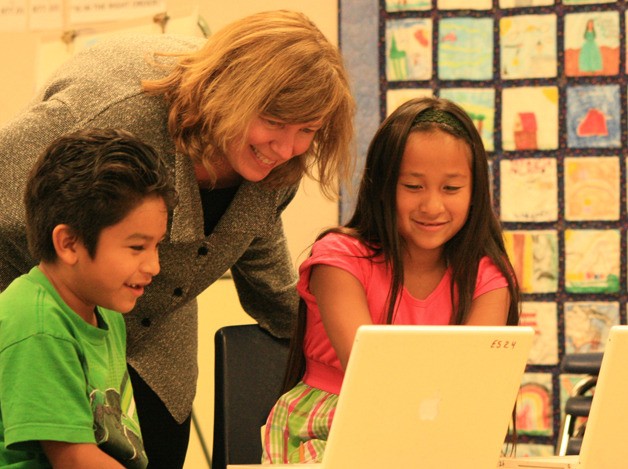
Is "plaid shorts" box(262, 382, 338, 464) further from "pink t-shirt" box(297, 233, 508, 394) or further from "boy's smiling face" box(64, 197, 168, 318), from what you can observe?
"boy's smiling face" box(64, 197, 168, 318)

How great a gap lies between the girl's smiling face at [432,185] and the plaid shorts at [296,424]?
1.11ft

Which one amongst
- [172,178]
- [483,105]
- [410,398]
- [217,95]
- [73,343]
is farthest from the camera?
[483,105]

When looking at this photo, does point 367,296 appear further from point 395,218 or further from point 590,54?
point 590,54

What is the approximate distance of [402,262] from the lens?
6.11 ft

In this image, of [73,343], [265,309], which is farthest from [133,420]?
[265,309]

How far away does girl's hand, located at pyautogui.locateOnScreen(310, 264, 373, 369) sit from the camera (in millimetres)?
1725

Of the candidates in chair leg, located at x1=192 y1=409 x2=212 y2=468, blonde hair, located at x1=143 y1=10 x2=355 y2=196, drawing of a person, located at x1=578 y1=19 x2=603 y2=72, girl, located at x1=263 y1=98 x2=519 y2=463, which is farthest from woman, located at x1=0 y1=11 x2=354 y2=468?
drawing of a person, located at x1=578 y1=19 x2=603 y2=72

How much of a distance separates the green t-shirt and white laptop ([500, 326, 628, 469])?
580mm

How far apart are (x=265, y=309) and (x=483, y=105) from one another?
1360mm

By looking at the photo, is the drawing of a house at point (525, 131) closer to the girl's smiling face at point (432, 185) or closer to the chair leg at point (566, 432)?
the chair leg at point (566, 432)

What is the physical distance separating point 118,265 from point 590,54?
6.95 feet

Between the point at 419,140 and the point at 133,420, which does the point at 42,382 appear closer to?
the point at 133,420

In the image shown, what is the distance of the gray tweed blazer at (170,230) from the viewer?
65.2 inches

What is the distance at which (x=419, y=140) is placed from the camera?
5.93ft
